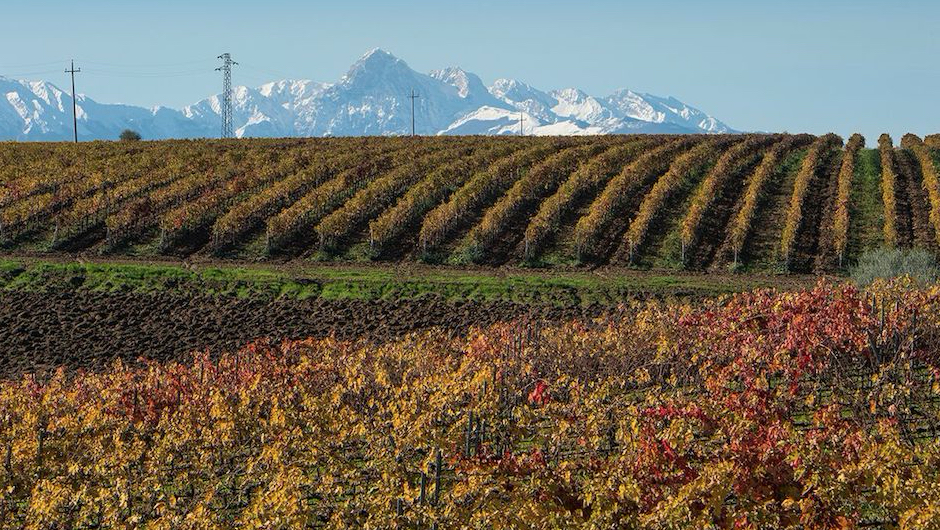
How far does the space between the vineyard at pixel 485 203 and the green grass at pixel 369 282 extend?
2343mm

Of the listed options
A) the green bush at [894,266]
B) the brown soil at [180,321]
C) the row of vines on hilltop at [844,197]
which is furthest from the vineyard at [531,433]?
the row of vines on hilltop at [844,197]

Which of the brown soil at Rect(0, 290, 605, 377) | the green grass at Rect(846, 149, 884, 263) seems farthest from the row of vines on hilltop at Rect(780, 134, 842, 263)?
the brown soil at Rect(0, 290, 605, 377)

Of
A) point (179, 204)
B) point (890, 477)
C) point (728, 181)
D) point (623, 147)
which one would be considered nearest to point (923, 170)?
point (728, 181)

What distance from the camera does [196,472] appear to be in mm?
18875

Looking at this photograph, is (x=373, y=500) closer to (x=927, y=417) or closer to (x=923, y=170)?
(x=927, y=417)

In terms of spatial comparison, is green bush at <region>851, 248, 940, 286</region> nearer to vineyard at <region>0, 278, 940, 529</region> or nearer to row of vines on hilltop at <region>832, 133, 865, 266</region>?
row of vines on hilltop at <region>832, 133, 865, 266</region>

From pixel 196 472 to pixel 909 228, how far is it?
4520 cm

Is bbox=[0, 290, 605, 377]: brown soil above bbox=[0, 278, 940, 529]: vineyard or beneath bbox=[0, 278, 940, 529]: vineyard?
beneath

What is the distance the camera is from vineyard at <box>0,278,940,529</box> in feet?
46.5

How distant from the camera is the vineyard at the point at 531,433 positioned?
46.5 feet

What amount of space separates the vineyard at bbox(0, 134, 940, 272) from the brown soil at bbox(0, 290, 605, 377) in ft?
27.2

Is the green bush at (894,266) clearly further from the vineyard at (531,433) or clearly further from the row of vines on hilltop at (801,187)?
the vineyard at (531,433)

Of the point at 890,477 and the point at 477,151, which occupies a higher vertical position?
the point at 477,151

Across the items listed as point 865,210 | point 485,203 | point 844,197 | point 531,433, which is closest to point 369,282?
point 485,203
